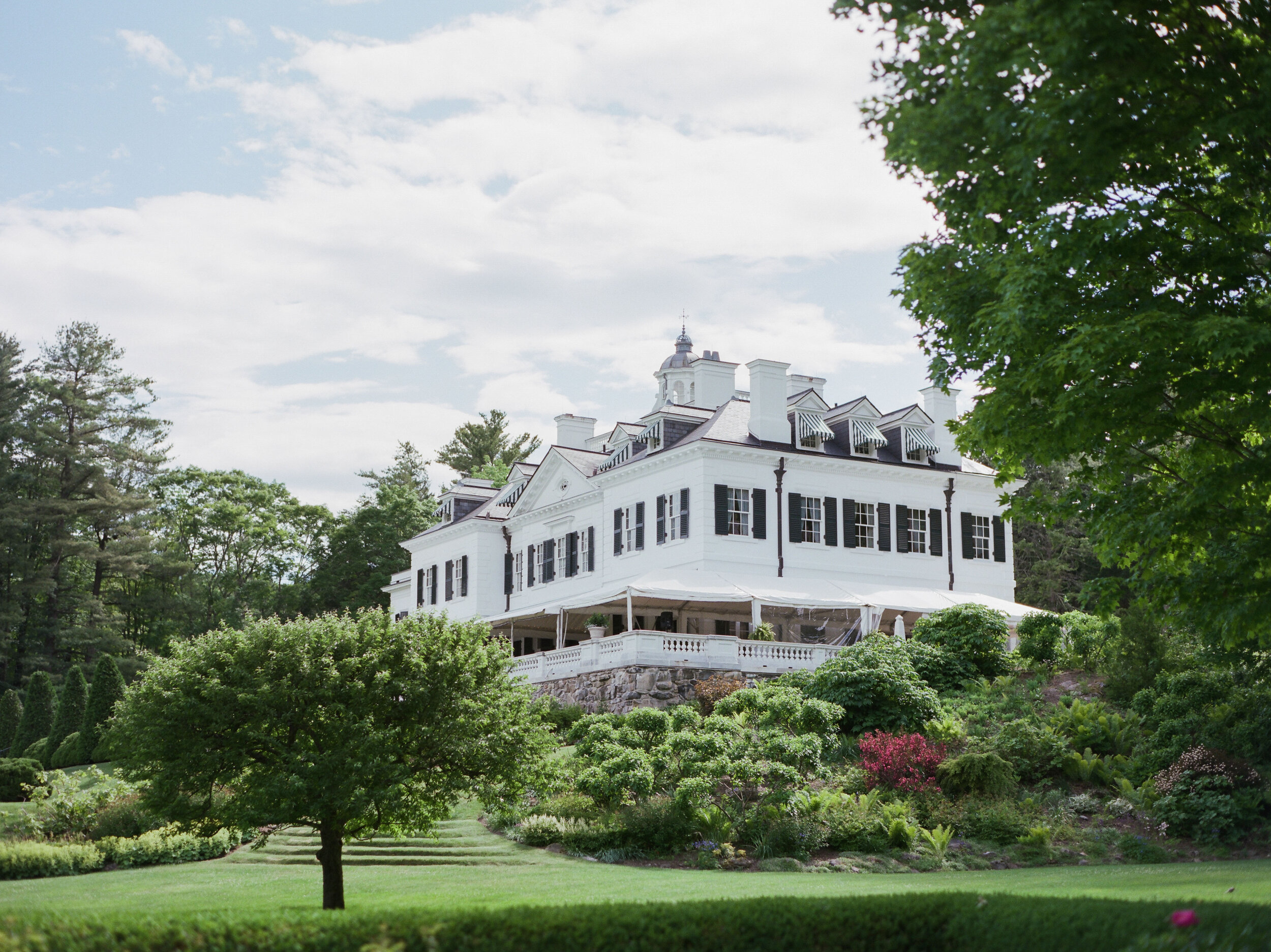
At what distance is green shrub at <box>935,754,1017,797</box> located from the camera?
2131cm

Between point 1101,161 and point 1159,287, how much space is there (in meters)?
2.45

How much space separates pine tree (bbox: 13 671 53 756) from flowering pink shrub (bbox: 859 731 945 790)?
29267 millimetres

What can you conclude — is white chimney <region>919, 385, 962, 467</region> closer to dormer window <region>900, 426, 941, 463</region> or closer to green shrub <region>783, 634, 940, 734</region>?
dormer window <region>900, 426, 941, 463</region>

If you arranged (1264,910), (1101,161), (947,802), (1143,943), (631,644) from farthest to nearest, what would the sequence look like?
(631,644) < (947,802) < (1101,161) < (1264,910) < (1143,943)

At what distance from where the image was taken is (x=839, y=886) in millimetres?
15633

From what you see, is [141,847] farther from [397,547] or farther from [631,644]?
[397,547]

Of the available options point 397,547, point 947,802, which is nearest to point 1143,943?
point 947,802

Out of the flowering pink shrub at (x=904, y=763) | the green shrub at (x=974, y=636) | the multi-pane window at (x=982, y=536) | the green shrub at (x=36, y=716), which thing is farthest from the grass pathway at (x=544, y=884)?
the multi-pane window at (x=982, y=536)

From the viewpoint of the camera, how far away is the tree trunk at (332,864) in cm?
1462

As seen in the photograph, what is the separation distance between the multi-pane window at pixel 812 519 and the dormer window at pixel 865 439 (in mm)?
2288

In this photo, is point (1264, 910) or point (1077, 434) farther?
point (1077, 434)

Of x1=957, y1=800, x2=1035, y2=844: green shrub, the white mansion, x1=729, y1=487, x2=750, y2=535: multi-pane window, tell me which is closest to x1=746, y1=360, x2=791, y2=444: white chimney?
the white mansion

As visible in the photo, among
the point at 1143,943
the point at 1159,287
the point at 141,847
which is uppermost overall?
the point at 1159,287

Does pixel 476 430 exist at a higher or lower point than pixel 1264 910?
higher
